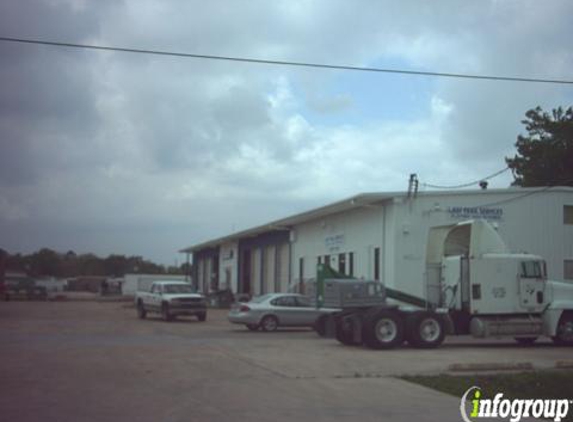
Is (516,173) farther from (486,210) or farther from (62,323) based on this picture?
(62,323)

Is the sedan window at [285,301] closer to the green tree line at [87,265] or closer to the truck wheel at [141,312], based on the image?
the truck wheel at [141,312]

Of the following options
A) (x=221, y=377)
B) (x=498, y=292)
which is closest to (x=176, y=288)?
(x=498, y=292)

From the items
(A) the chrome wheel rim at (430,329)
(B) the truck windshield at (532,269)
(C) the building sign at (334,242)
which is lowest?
(A) the chrome wheel rim at (430,329)

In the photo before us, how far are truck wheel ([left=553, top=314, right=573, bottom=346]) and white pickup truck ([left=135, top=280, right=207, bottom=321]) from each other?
16.8m

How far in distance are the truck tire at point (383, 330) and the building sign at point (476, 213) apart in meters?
11.2

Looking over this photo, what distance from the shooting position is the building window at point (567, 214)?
32.4 m

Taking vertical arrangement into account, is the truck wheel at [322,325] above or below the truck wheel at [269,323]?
above

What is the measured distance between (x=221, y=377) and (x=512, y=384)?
5.15 m

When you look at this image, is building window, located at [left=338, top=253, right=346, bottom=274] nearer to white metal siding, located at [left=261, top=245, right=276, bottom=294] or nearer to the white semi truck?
white metal siding, located at [left=261, top=245, right=276, bottom=294]

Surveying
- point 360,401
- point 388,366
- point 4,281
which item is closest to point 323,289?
point 388,366

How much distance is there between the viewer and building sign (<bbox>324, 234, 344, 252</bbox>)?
37.5 metres

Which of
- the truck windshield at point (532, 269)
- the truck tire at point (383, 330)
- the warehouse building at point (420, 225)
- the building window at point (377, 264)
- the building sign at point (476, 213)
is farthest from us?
the building window at point (377, 264)

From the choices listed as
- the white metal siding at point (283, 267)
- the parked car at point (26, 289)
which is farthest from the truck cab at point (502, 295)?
the parked car at point (26, 289)

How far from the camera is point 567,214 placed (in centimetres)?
3253
